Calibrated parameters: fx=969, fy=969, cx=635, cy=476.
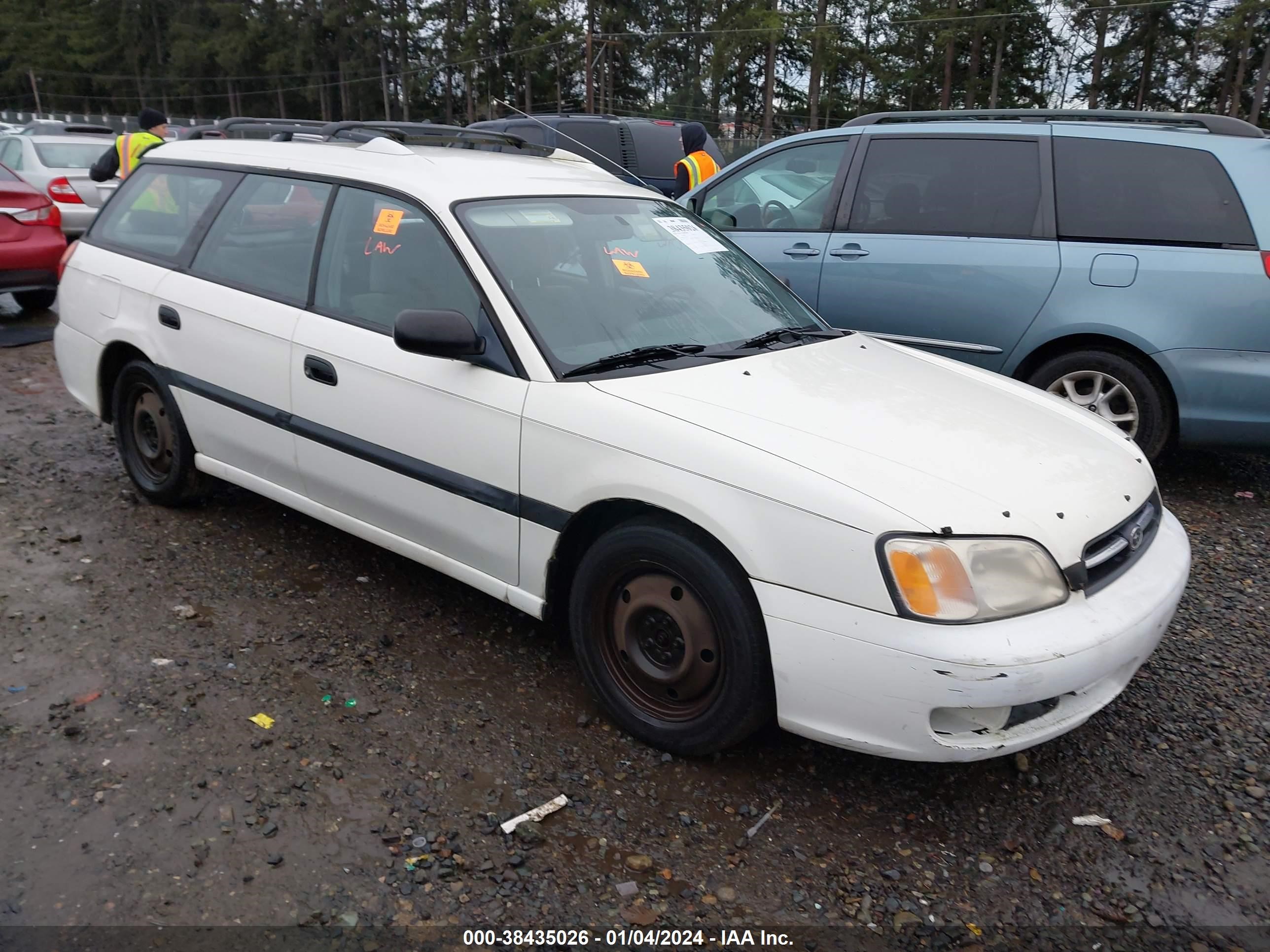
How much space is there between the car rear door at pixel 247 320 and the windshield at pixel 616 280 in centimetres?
89

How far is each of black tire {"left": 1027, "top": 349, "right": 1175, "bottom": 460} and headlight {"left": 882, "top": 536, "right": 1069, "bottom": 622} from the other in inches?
111

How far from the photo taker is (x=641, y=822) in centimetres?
265

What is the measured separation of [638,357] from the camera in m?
3.14

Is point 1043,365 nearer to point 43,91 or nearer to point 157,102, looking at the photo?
point 157,102

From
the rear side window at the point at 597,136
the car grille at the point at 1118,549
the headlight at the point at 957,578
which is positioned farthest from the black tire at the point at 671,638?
the rear side window at the point at 597,136

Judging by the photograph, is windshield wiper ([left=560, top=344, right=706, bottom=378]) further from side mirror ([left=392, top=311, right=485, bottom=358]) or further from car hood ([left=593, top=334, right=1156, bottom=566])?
side mirror ([left=392, top=311, right=485, bottom=358])

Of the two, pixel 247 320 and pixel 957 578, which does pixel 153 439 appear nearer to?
pixel 247 320

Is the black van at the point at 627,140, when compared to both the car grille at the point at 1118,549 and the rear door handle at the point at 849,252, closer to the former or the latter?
the rear door handle at the point at 849,252

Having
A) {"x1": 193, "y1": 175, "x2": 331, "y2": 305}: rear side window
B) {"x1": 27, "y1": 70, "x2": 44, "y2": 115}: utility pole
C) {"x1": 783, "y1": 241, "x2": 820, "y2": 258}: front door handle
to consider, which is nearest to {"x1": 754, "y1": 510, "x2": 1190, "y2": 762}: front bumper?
{"x1": 193, "y1": 175, "x2": 331, "y2": 305}: rear side window

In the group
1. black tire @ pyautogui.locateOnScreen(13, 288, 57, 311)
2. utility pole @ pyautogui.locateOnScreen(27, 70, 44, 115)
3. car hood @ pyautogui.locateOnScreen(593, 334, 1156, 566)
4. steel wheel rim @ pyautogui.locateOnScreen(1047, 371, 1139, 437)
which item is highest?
utility pole @ pyautogui.locateOnScreen(27, 70, 44, 115)

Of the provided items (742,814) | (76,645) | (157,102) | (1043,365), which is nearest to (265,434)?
(76,645)

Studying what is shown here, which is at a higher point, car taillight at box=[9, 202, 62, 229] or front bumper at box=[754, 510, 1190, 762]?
car taillight at box=[9, 202, 62, 229]

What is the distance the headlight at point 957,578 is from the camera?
7.79 feet

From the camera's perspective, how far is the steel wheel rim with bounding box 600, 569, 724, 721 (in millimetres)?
2730
